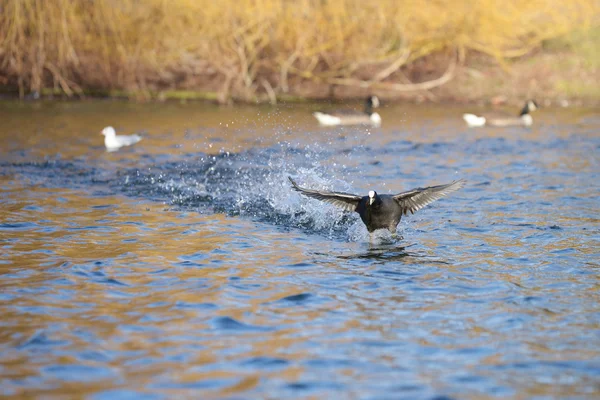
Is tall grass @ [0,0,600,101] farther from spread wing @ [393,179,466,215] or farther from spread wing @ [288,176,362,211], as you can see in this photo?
spread wing @ [393,179,466,215]

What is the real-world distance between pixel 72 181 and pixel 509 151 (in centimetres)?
913

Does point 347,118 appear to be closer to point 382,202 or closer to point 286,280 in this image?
point 382,202

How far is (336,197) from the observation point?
9305 mm

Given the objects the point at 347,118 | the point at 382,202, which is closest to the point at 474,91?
the point at 347,118

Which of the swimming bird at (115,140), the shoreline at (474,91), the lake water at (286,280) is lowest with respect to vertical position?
the lake water at (286,280)

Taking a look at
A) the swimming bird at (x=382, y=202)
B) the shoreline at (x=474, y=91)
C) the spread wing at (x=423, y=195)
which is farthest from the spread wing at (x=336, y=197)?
the shoreline at (x=474, y=91)

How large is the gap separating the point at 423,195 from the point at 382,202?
71cm

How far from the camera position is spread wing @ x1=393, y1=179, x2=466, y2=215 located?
9258mm

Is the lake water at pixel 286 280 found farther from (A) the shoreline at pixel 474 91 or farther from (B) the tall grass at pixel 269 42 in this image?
(A) the shoreline at pixel 474 91

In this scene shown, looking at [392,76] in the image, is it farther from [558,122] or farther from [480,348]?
[480,348]

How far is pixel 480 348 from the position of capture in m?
5.65

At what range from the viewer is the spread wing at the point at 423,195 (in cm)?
926

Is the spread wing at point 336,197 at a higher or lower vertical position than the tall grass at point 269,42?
lower

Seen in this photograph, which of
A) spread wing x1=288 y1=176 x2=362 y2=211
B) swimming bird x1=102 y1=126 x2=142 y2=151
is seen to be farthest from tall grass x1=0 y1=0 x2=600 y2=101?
spread wing x1=288 y1=176 x2=362 y2=211
